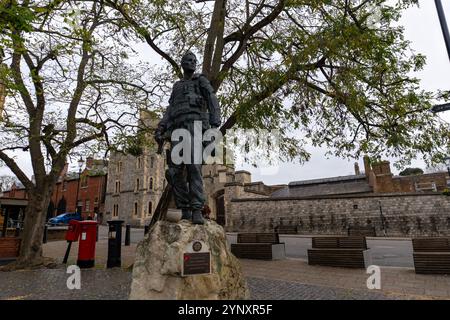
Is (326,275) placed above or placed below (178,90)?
below

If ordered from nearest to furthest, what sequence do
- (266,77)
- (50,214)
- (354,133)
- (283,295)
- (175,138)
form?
(175,138), (283,295), (266,77), (354,133), (50,214)

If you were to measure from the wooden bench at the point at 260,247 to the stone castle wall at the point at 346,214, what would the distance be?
551 inches

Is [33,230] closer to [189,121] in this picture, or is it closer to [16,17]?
[16,17]

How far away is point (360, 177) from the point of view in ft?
112

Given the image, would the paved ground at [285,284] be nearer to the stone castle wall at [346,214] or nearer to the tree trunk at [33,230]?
the tree trunk at [33,230]

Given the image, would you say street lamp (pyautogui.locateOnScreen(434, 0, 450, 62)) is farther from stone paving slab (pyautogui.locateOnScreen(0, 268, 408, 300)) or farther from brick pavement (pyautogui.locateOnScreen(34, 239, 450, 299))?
stone paving slab (pyautogui.locateOnScreen(0, 268, 408, 300))

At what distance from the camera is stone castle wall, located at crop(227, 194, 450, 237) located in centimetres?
2127

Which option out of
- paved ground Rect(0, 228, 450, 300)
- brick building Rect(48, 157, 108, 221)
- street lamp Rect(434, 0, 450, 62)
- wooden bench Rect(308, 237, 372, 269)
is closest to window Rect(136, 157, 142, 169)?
brick building Rect(48, 157, 108, 221)

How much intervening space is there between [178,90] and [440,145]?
339 inches

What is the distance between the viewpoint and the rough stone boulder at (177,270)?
13.1ft

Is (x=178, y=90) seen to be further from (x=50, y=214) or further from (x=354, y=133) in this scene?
(x=50, y=214)

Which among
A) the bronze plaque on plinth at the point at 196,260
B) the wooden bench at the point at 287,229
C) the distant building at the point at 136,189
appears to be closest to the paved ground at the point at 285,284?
the bronze plaque on plinth at the point at 196,260
